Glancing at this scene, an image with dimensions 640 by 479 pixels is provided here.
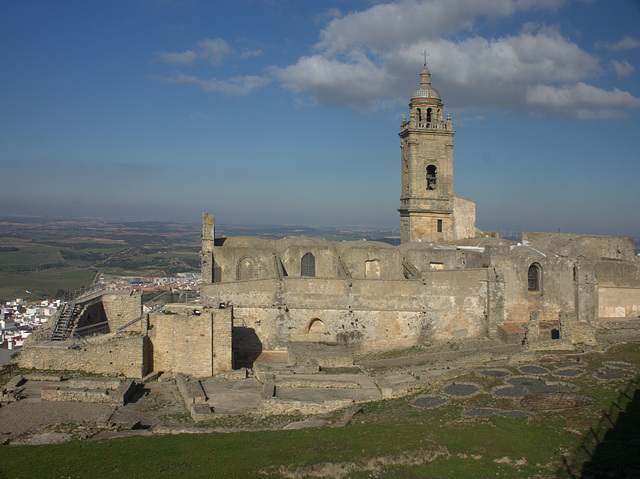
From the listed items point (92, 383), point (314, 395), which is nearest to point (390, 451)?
point (314, 395)

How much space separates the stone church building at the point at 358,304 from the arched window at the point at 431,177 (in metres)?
9.12

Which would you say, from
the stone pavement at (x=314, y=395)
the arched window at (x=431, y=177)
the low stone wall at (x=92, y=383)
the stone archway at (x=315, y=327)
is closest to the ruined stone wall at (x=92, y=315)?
the stone pavement at (x=314, y=395)

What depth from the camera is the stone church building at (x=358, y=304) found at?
20.5m

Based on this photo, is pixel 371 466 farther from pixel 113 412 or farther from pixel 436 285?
pixel 436 285

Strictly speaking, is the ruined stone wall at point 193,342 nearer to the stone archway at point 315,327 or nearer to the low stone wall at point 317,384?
the low stone wall at point 317,384

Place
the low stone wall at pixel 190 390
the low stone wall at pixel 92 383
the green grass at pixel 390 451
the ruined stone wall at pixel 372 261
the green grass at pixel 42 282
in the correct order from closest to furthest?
the green grass at pixel 390 451
the low stone wall at pixel 190 390
the low stone wall at pixel 92 383
the ruined stone wall at pixel 372 261
the green grass at pixel 42 282

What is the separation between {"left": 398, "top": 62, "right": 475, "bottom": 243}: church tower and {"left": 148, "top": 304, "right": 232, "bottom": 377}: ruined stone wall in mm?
20314

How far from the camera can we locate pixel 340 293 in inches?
990

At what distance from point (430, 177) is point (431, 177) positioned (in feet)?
0.23

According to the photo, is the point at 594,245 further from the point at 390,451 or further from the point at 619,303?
the point at 390,451

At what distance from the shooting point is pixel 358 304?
992 inches

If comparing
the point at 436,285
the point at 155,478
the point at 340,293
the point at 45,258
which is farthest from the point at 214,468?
the point at 45,258

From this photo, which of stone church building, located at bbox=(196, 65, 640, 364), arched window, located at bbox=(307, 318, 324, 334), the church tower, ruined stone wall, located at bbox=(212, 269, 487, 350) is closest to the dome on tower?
the church tower

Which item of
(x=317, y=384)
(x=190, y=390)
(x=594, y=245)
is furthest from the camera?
(x=594, y=245)
